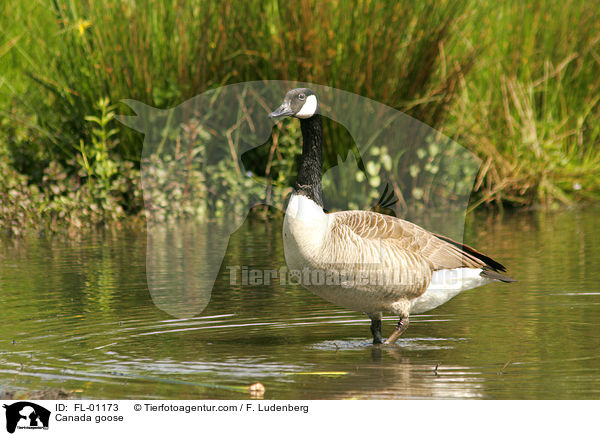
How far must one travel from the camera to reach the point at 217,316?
26.3ft

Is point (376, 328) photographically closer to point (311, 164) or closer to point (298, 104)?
point (311, 164)

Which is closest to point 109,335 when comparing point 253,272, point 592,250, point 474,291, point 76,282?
point 76,282

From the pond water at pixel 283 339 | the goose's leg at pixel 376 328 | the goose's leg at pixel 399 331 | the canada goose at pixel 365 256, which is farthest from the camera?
the goose's leg at pixel 376 328

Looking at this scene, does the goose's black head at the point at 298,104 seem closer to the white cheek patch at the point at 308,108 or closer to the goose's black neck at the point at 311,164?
the white cheek patch at the point at 308,108

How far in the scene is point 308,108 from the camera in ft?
24.5

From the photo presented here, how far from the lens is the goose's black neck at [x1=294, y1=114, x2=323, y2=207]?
7.20 m

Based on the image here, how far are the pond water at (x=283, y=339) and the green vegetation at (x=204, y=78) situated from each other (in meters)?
3.06

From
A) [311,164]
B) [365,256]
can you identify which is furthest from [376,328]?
[311,164]

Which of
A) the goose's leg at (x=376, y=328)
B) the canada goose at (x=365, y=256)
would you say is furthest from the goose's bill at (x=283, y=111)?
the goose's leg at (x=376, y=328)

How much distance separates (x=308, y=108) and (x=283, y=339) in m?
1.89

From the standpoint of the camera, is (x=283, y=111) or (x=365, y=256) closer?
(x=365, y=256)

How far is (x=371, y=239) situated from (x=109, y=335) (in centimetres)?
219

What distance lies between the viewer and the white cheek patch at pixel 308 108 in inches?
293

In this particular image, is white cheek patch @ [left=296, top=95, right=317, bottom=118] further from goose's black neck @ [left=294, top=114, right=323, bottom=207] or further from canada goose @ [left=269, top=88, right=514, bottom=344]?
goose's black neck @ [left=294, top=114, right=323, bottom=207]
